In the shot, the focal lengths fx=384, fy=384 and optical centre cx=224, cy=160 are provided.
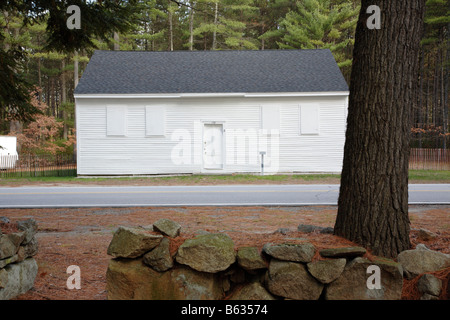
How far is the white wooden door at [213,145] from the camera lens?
66.4ft

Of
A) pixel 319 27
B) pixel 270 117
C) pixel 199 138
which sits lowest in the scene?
pixel 199 138

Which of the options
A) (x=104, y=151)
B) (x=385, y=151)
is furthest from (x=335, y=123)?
(x=385, y=151)

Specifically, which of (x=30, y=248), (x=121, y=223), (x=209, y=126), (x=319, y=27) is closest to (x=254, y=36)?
(x=319, y=27)

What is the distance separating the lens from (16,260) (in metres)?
4.04

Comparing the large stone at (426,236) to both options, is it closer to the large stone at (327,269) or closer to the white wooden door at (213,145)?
the large stone at (327,269)

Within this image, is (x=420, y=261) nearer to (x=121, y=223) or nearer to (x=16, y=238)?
(x=16, y=238)

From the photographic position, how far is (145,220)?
7.84 m

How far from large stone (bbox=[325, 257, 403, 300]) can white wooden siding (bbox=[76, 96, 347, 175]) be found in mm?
16805

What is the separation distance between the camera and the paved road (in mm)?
10234

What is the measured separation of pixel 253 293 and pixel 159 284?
86cm

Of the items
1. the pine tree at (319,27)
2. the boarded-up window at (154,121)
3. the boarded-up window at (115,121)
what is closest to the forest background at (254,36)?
the pine tree at (319,27)

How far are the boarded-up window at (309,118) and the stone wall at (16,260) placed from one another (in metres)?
17.0
